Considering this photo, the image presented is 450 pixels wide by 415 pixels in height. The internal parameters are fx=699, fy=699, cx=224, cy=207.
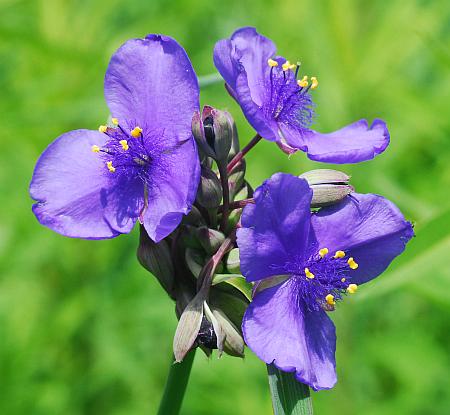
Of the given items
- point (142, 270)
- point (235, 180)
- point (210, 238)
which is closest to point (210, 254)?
point (210, 238)

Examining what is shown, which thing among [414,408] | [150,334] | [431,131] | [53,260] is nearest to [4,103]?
[53,260]

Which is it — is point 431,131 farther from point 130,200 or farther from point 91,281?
point 130,200

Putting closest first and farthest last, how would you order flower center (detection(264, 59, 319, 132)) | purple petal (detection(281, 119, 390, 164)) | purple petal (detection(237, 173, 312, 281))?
purple petal (detection(237, 173, 312, 281)), purple petal (detection(281, 119, 390, 164)), flower center (detection(264, 59, 319, 132))

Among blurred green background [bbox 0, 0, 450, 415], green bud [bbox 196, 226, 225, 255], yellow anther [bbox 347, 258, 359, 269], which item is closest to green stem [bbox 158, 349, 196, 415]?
green bud [bbox 196, 226, 225, 255]

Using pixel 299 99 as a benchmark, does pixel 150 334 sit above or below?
below

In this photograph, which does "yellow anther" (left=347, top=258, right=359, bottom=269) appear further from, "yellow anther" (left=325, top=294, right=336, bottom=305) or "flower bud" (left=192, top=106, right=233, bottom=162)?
"flower bud" (left=192, top=106, right=233, bottom=162)

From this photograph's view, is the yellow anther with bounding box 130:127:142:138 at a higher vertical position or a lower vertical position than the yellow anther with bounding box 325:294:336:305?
higher

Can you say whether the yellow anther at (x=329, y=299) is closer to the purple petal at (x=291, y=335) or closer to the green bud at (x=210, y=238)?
the purple petal at (x=291, y=335)
